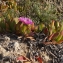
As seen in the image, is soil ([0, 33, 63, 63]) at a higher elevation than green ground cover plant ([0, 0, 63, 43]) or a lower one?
lower

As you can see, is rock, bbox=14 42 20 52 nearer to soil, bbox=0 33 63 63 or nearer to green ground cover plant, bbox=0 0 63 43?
soil, bbox=0 33 63 63

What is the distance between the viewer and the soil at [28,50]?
3.05 meters

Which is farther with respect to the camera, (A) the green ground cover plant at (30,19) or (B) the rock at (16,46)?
(A) the green ground cover plant at (30,19)

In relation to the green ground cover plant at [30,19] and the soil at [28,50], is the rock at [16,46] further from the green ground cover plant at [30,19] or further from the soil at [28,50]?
the green ground cover plant at [30,19]

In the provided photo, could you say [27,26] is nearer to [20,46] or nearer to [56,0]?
[20,46]

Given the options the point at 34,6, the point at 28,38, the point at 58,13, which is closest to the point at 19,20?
the point at 28,38

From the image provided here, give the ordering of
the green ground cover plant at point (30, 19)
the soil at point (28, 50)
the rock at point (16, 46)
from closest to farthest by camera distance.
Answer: the soil at point (28, 50), the rock at point (16, 46), the green ground cover plant at point (30, 19)

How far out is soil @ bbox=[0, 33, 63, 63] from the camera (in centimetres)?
305

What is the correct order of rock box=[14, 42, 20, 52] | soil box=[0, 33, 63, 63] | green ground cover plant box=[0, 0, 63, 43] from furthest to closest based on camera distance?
green ground cover plant box=[0, 0, 63, 43] < rock box=[14, 42, 20, 52] < soil box=[0, 33, 63, 63]

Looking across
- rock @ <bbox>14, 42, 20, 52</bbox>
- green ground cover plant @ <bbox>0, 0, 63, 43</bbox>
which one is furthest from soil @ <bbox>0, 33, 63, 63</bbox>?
green ground cover plant @ <bbox>0, 0, 63, 43</bbox>

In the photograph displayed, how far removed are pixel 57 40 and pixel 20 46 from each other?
1.87 ft

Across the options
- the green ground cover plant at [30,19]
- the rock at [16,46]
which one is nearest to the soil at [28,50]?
the rock at [16,46]

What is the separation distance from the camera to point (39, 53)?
322 centimetres

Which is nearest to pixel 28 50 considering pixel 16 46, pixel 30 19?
pixel 16 46
